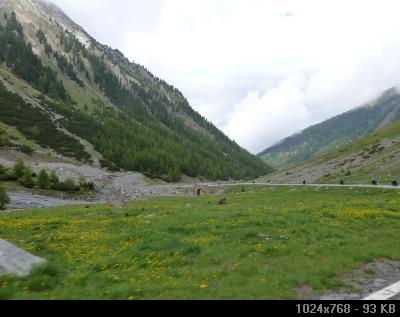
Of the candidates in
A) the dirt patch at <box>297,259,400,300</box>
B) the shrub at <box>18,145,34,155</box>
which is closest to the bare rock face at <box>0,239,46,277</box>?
the dirt patch at <box>297,259,400,300</box>

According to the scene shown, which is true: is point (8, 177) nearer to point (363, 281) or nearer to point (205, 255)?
point (205, 255)

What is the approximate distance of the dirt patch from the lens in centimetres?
1163

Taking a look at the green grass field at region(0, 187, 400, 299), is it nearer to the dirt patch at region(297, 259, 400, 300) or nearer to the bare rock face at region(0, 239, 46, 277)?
the dirt patch at region(297, 259, 400, 300)

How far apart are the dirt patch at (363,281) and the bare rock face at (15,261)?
31.6ft

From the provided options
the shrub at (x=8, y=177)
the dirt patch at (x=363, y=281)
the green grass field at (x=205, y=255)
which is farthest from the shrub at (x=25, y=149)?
the dirt patch at (x=363, y=281)

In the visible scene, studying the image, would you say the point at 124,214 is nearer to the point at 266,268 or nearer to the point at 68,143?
the point at 266,268

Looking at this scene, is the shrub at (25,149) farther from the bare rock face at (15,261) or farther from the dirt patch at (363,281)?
the dirt patch at (363,281)

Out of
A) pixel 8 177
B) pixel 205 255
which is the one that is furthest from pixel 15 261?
pixel 8 177

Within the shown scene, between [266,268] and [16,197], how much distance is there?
60.3 meters

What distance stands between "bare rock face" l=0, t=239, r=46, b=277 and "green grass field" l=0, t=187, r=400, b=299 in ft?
1.76

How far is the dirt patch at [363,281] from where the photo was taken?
11.6 metres

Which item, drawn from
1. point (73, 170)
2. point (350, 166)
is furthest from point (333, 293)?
point (73, 170)
